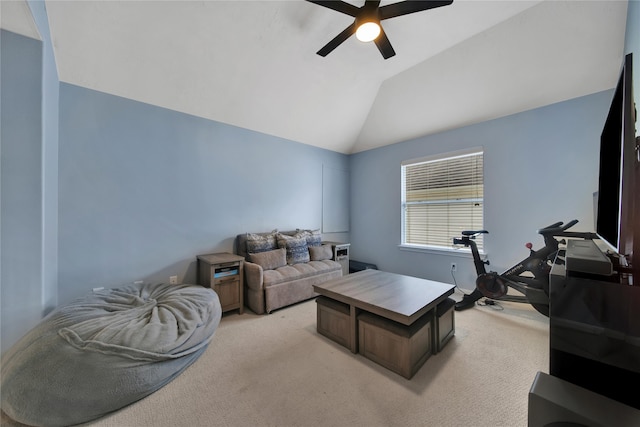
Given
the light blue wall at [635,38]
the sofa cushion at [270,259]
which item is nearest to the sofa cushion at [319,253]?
the sofa cushion at [270,259]

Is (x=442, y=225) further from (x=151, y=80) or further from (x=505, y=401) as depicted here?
(x=151, y=80)

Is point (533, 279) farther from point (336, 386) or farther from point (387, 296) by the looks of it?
point (336, 386)

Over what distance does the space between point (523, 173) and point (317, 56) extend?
3154 millimetres

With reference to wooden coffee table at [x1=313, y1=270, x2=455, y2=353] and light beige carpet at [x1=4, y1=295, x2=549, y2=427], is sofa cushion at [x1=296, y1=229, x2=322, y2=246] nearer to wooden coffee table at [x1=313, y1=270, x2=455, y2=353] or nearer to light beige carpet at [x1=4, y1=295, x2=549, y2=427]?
wooden coffee table at [x1=313, y1=270, x2=455, y2=353]

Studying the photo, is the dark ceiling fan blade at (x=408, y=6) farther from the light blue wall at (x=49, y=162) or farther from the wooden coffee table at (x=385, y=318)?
the light blue wall at (x=49, y=162)

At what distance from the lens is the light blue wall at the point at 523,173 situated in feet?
8.69

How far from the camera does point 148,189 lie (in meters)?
2.71

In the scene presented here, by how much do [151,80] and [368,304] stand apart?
3320 mm

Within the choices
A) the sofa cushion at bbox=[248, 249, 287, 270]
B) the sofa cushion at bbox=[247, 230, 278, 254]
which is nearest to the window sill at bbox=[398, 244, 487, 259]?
the sofa cushion at bbox=[248, 249, 287, 270]

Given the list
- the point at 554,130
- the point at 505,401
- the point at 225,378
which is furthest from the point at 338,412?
the point at 554,130

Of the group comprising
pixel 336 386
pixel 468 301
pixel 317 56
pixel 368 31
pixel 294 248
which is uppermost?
pixel 317 56

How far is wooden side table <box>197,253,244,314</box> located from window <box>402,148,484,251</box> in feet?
9.89

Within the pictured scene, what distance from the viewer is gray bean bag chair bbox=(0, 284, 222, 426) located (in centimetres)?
125

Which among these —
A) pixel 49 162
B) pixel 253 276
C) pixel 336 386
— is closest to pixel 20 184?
pixel 49 162
